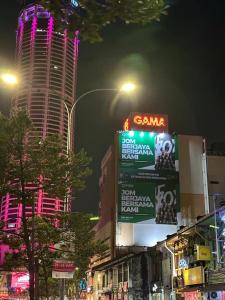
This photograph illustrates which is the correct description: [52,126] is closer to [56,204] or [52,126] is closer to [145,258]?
[56,204]

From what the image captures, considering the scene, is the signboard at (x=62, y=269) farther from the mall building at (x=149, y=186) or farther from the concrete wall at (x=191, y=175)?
the concrete wall at (x=191, y=175)

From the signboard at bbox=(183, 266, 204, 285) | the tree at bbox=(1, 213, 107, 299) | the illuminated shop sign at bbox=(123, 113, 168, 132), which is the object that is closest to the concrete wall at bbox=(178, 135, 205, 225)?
the illuminated shop sign at bbox=(123, 113, 168, 132)

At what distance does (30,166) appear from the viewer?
1823 centimetres

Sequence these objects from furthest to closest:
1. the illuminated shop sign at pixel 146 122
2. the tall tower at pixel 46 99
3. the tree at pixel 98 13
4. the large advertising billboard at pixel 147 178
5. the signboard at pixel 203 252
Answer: the illuminated shop sign at pixel 146 122, the large advertising billboard at pixel 147 178, the signboard at pixel 203 252, the tall tower at pixel 46 99, the tree at pixel 98 13

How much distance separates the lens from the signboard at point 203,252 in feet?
84.7

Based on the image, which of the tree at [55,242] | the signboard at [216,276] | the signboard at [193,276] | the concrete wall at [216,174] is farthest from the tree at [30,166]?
the concrete wall at [216,174]

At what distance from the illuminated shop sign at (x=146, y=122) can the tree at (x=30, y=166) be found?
48.7 meters

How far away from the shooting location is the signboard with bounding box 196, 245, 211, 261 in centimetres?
2583

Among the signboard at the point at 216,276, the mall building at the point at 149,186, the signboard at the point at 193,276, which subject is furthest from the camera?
the mall building at the point at 149,186

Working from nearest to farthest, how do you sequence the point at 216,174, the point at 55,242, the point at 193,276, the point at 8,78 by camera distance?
1. the point at 8,78
2. the point at 55,242
3. the point at 193,276
4. the point at 216,174

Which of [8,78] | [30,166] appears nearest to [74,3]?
[8,78]

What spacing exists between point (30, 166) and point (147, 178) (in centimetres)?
4523

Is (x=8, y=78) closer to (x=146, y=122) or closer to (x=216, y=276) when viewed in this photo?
(x=216, y=276)

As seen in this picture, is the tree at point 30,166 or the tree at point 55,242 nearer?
the tree at point 30,166
